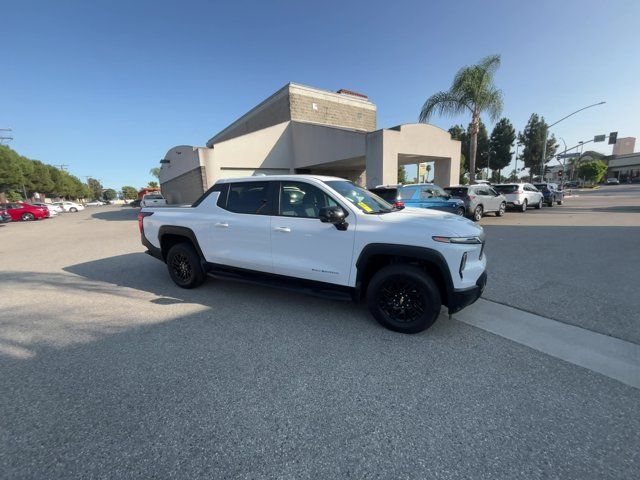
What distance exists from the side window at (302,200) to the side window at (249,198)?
260 mm

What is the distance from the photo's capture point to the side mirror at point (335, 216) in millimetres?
3398

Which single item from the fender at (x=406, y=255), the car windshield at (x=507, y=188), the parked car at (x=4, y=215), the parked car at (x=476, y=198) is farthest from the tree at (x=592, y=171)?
the parked car at (x=4, y=215)

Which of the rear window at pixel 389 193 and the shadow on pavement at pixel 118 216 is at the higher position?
the rear window at pixel 389 193

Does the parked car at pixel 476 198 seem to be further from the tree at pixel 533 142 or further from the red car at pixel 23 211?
the tree at pixel 533 142

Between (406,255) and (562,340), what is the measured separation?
1.95 meters

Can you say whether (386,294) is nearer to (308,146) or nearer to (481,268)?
(481,268)

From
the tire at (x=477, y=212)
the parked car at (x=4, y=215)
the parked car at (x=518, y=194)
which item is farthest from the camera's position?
the parked car at (x=4, y=215)

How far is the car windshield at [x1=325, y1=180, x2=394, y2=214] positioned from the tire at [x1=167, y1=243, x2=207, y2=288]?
261 cm

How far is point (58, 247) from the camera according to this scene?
9922mm

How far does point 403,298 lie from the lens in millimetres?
3402

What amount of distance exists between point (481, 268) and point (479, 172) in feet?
186

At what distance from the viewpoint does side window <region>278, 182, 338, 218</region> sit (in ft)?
12.6

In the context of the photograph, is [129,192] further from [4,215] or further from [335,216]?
[335,216]

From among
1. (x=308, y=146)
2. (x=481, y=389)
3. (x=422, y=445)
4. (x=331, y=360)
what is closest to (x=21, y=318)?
(x=331, y=360)
